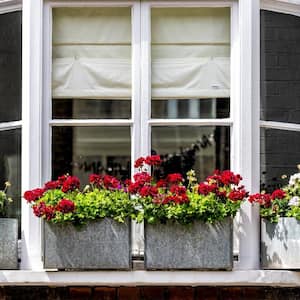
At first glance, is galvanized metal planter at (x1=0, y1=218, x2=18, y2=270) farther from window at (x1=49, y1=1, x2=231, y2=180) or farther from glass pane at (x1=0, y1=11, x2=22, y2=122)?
glass pane at (x1=0, y1=11, x2=22, y2=122)

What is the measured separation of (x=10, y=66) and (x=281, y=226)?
1811 mm

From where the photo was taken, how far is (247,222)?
16.0 ft

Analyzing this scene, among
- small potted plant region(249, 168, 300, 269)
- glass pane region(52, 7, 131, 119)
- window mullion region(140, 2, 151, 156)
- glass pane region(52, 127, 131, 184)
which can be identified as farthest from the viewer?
glass pane region(52, 127, 131, 184)

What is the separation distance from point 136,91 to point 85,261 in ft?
3.30

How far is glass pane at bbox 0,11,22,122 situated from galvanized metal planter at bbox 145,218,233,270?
3.68 ft

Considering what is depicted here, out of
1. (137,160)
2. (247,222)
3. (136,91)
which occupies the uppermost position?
(136,91)

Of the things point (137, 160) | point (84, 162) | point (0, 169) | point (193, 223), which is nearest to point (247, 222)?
point (193, 223)

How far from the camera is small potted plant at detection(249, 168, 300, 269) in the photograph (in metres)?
4.71

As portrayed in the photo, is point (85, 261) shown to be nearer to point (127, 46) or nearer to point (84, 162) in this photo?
point (127, 46)

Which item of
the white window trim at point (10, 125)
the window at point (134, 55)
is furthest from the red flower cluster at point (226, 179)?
the white window trim at point (10, 125)

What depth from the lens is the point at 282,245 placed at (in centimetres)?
473

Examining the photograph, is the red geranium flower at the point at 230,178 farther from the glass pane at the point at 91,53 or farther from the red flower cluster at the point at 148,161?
the glass pane at the point at 91,53

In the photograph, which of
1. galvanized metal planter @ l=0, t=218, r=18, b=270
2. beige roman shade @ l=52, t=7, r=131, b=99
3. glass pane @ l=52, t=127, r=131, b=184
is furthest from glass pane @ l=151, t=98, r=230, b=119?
glass pane @ l=52, t=127, r=131, b=184

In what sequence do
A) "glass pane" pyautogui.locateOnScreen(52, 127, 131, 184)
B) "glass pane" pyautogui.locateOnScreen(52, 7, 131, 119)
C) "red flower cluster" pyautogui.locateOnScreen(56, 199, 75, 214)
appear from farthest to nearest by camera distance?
"glass pane" pyautogui.locateOnScreen(52, 127, 131, 184), "glass pane" pyautogui.locateOnScreen(52, 7, 131, 119), "red flower cluster" pyautogui.locateOnScreen(56, 199, 75, 214)
